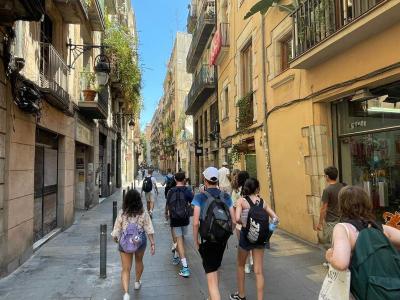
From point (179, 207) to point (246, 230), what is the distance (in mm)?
2102

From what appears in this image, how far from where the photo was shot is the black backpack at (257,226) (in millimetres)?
4742

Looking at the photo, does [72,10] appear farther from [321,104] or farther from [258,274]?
[258,274]

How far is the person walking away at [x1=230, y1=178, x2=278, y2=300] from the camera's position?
475 cm

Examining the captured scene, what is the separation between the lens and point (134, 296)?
18.0ft

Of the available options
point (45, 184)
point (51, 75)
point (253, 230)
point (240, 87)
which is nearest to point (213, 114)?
point (240, 87)

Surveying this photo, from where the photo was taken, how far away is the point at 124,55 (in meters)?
19.0

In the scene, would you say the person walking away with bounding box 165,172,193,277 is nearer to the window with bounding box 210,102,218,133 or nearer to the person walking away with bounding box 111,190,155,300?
the person walking away with bounding box 111,190,155,300

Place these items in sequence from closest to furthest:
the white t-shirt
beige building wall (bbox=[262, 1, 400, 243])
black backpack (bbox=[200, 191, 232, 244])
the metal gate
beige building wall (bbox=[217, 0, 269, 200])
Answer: black backpack (bbox=[200, 191, 232, 244]), beige building wall (bbox=[262, 1, 400, 243]), the metal gate, the white t-shirt, beige building wall (bbox=[217, 0, 269, 200])

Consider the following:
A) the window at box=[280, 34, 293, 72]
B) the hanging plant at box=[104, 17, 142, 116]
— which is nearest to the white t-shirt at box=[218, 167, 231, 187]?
the window at box=[280, 34, 293, 72]

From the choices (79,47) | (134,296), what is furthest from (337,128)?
(79,47)

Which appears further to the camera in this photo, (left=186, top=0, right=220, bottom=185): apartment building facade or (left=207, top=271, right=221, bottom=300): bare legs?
(left=186, top=0, right=220, bottom=185): apartment building facade

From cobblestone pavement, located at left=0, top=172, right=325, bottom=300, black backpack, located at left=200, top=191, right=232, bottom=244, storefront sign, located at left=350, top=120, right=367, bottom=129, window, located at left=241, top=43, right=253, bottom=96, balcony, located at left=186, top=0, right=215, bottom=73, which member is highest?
balcony, located at left=186, top=0, right=215, bottom=73

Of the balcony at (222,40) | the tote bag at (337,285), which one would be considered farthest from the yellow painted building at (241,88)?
the tote bag at (337,285)

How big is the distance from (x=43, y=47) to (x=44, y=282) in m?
5.61
